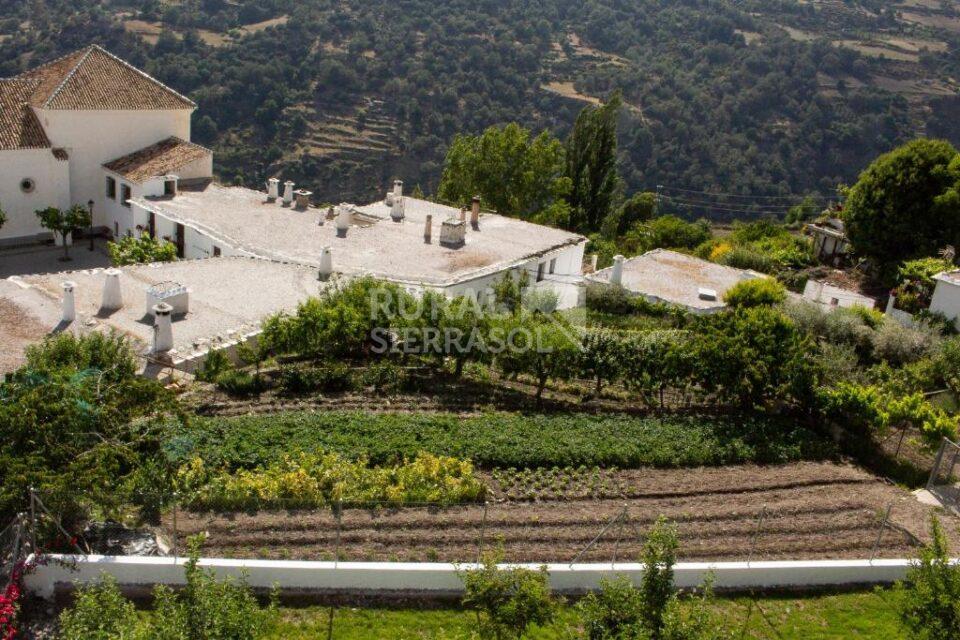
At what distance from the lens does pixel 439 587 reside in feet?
46.7

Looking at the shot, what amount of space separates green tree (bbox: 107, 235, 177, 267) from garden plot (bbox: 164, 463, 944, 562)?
16185 millimetres

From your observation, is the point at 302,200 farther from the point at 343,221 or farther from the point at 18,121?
the point at 18,121

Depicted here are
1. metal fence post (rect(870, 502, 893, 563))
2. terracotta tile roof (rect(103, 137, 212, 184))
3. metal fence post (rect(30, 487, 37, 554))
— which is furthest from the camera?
terracotta tile roof (rect(103, 137, 212, 184))

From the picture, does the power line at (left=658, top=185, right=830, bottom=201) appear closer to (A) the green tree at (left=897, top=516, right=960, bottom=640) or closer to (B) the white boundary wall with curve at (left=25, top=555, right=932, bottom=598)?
(B) the white boundary wall with curve at (left=25, top=555, right=932, bottom=598)

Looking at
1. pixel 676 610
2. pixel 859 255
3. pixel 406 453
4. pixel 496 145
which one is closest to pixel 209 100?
pixel 496 145

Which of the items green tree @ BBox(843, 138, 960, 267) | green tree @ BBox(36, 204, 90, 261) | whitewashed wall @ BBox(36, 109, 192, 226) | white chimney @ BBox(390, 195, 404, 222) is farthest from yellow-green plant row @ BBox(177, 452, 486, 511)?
green tree @ BBox(843, 138, 960, 267)

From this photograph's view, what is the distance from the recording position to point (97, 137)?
34.1 metres

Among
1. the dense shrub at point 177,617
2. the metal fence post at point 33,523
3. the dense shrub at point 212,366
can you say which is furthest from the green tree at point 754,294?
the metal fence post at point 33,523

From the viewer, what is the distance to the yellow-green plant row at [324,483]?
49.0 ft

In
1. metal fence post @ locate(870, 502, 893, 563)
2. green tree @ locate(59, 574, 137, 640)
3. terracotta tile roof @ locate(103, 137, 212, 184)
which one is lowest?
metal fence post @ locate(870, 502, 893, 563)

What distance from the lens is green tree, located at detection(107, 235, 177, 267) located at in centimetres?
2869

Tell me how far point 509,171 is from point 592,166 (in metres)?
4.61

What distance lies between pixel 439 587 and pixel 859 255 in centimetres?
2715

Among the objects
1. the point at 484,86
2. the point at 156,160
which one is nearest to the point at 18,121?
the point at 156,160
